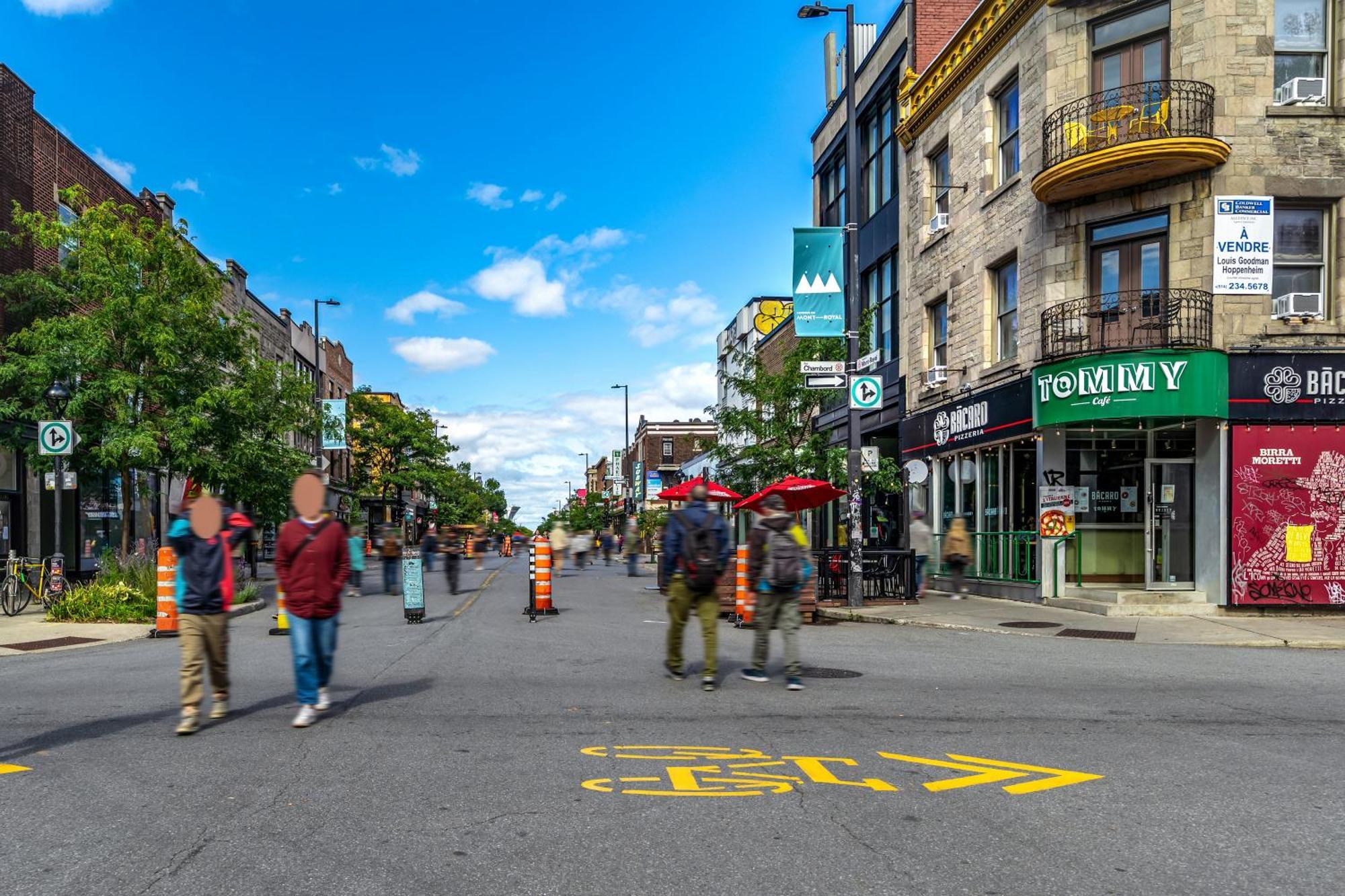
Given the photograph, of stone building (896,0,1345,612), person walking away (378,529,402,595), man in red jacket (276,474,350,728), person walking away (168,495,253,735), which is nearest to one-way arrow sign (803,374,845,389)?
stone building (896,0,1345,612)

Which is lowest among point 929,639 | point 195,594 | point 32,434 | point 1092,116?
point 929,639

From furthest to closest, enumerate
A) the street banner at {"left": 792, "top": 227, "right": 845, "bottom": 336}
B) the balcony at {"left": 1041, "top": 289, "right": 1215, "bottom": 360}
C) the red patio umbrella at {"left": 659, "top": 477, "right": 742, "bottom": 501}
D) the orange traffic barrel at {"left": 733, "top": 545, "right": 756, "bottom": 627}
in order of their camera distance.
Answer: the red patio umbrella at {"left": 659, "top": 477, "right": 742, "bottom": 501} → the street banner at {"left": 792, "top": 227, "right": 845, "bottom": 336} → the balcony at {"left": 1041, "top": 289, "right": 1215, "bottom": 360} → the orange traffic barrel at {"left": 733, "top": 545, "right": 756, "bottom": 627}

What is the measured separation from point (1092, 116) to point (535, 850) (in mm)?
17969

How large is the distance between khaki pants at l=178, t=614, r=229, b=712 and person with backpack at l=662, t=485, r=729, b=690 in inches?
156

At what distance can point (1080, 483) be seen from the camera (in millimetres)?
19391

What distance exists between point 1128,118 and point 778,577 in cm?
1330

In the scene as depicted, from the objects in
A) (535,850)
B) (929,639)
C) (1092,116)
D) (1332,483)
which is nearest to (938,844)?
(535,850)

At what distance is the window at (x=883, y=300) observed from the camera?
2811 cm

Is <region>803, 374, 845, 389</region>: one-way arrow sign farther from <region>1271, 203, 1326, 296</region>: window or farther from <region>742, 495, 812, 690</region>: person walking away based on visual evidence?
<region>742, 495, 812, 690</region>: person walking away

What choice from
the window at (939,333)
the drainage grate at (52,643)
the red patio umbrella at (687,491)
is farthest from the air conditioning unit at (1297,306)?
the drainage grate at (52,643)

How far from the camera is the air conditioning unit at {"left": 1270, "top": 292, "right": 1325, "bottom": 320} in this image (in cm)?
1720

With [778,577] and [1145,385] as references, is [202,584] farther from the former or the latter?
[1145,385]

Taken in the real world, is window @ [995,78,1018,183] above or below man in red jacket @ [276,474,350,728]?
above

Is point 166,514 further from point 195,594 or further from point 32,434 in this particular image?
point 195,594
